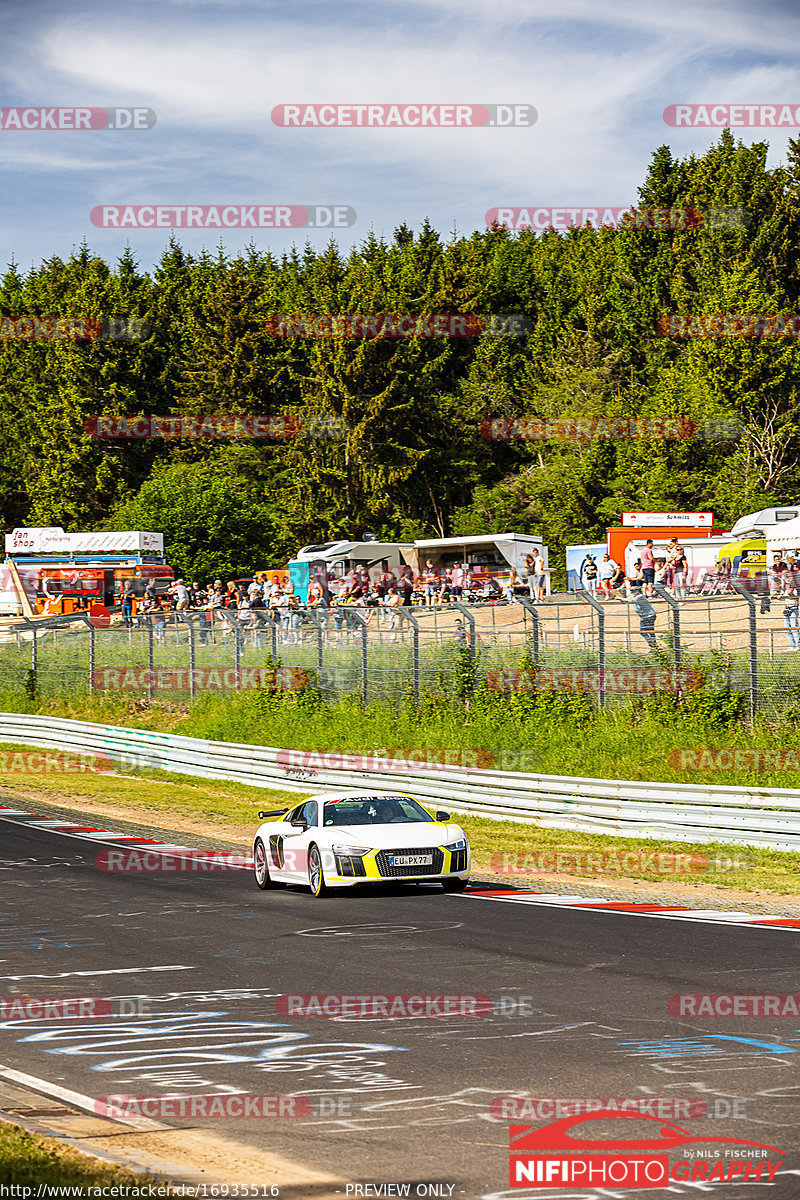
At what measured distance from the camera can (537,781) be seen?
22250 millimetres

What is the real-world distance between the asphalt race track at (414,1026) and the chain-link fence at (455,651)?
28.5ft

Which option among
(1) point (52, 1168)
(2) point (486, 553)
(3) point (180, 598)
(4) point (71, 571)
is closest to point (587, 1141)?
(1) point (52, 1168)

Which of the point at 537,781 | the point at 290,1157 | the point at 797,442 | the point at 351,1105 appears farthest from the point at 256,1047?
the point at 797,442

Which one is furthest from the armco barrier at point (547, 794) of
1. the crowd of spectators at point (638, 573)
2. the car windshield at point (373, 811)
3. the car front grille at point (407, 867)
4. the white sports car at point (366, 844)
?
the crowd of spectators at point (638, 573)

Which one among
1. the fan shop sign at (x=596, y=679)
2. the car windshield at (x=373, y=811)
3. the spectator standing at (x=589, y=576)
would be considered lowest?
the car windshield at (x=373, y=811)

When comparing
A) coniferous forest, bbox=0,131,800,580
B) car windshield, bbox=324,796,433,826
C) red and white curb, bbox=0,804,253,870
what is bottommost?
red and white curb, bbox=0,804,253,870

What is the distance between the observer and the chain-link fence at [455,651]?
2228 centimetres

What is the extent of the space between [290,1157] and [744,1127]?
6.77ft

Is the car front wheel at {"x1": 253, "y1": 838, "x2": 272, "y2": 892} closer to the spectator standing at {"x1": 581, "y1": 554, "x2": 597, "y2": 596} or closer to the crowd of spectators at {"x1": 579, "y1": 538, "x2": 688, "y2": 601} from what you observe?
the crowd of spectators at {"x1": 579, "y1": 538, "x2": 688, "y2": 601}

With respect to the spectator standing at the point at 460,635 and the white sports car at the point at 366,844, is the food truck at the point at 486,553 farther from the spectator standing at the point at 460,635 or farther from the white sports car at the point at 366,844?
the white sports car at the point at 366,844

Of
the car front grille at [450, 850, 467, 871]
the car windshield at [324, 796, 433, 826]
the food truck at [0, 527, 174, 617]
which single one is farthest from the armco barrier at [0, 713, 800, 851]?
the food truck at [0, 527, 174, 617]

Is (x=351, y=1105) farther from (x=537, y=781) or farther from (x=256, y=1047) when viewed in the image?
(x=537, y=781)

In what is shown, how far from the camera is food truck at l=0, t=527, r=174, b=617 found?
56.1 meters

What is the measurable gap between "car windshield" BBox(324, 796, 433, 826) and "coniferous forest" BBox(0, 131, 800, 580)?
4198cm
